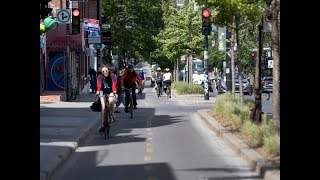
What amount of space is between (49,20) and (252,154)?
1913 centimetres

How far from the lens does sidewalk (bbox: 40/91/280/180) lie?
11.0 m

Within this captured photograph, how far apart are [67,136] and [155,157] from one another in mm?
3387

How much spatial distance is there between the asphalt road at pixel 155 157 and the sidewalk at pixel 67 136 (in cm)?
17

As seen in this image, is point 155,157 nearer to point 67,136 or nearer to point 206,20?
point 67,136

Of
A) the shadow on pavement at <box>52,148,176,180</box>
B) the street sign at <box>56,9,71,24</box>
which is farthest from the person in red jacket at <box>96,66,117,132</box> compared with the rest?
the street sign at <box>56,9,71,24</box>

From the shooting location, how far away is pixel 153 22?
67562 mm

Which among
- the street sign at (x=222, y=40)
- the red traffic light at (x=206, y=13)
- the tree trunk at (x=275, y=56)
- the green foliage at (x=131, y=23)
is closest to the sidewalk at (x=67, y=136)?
the tree trunk at (x=275, y=56)

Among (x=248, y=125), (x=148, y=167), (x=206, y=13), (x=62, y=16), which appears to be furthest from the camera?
(x=62, y=16)

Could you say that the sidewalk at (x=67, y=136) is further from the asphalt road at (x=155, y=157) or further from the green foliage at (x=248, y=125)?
the green foliage at (x=248, y=125)

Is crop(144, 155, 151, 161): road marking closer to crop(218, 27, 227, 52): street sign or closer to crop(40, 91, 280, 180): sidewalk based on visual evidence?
crop(40, 91, 280, 180): sidewalk

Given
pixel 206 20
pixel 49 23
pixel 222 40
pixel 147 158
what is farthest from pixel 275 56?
pixel 222 40

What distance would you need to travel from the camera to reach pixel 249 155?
1209 cm
